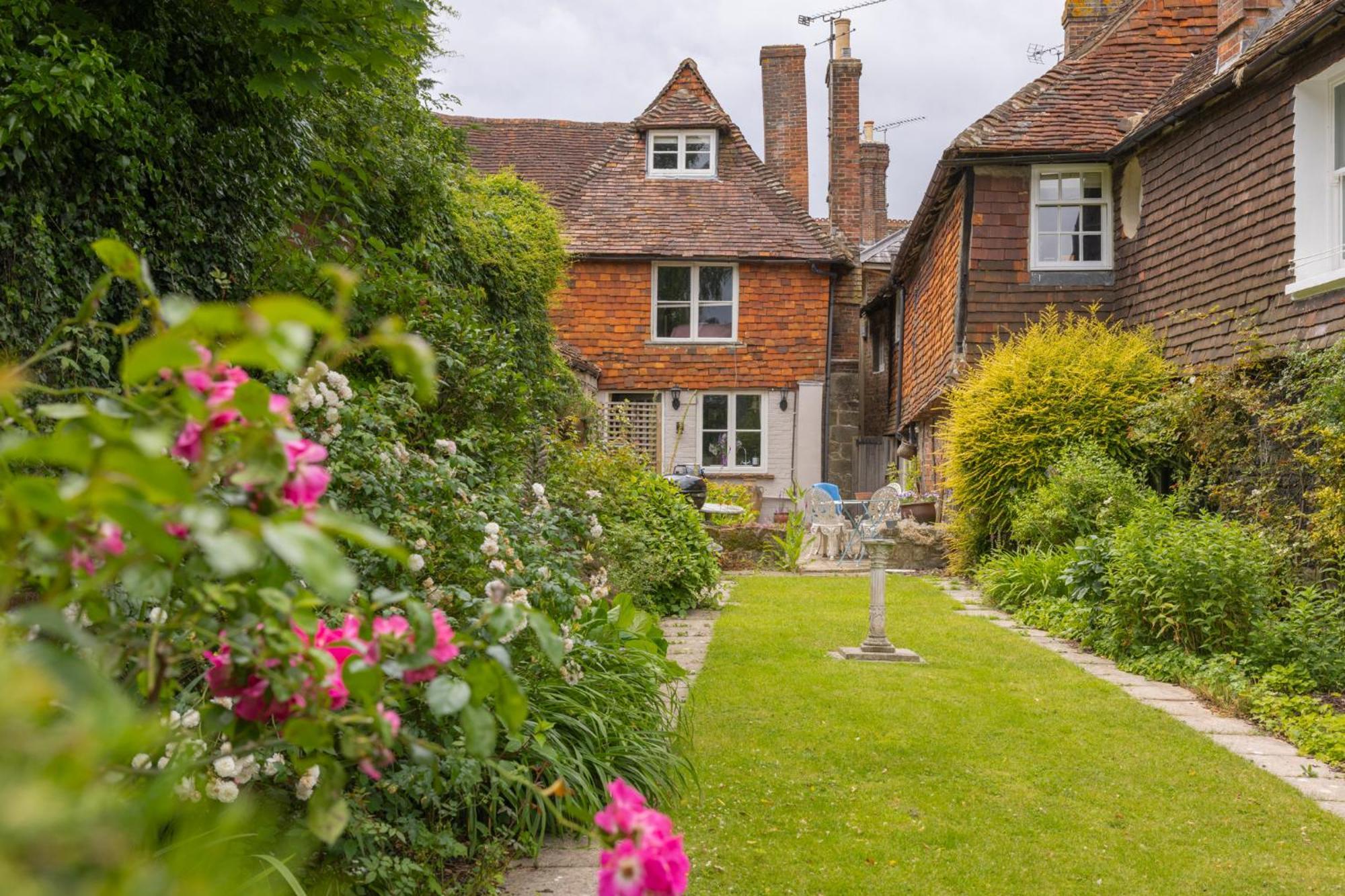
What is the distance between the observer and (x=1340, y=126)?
950cm

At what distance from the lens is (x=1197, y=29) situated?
14.6m

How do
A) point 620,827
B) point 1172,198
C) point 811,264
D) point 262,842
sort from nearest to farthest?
point 620,827 → point 262,842 → point 1172,198 → point 811,264

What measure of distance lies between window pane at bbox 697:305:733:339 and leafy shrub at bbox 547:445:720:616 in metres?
10.2

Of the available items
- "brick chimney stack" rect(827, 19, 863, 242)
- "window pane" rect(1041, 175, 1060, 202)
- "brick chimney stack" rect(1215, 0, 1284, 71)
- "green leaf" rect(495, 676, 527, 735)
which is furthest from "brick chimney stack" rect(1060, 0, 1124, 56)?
"green leaf" rect(495, 676, 527, 735)

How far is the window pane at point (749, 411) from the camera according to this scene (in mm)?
20844

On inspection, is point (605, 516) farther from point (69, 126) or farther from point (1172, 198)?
point (1172, 198)

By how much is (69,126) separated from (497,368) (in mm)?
2631

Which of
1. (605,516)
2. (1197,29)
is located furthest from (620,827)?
Result: (1197,29)

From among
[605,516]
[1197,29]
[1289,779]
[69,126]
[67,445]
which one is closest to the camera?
[67,445]

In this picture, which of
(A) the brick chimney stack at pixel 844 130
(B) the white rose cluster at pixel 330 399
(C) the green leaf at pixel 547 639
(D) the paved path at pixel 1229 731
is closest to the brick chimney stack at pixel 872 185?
(A) the brick chimney stack at pixel 844 130

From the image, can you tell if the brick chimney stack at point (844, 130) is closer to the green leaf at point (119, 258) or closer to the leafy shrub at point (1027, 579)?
the leafy shrub at point (1027, 579)

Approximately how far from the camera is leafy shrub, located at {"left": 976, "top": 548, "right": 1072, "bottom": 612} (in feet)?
32.3

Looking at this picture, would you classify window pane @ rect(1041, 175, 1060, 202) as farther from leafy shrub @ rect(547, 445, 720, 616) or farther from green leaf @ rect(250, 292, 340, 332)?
green leaf @ rect(250, 292, 340, 332)

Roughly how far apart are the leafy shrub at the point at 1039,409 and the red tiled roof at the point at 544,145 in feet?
40.2
